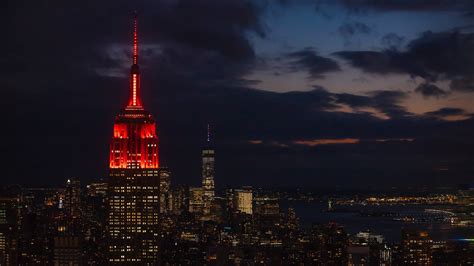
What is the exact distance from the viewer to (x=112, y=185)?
20219 millimetres

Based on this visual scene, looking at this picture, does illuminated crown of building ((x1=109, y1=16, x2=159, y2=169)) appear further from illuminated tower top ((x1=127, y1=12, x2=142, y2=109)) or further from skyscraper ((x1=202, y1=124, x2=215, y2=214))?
skyscraper ((x1=202, y1=124, x2=215, y2=214))

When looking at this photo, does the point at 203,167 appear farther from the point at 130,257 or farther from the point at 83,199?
the point at 130,257

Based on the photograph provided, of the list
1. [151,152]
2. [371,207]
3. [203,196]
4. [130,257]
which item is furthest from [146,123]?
[371,207]

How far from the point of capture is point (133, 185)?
20031 millimetres

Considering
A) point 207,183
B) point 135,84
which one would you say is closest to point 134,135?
point 135,84

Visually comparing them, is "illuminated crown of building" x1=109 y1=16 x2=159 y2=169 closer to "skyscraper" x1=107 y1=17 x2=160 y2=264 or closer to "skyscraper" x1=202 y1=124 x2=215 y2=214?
"skyscraper" x1=107 y1=17 x2=160 y2=264

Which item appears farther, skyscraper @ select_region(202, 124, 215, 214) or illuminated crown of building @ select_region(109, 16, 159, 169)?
skyscraper @ select_region(202, 124, 215, 214)

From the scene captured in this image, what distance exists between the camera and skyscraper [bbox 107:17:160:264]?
20156 mm

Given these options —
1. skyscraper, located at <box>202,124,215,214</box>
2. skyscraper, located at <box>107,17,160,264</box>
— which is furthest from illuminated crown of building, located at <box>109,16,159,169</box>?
skyscraper, located at <box>202,124,215,214</box>

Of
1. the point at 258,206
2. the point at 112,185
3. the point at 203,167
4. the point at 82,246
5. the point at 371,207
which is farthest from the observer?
the point at 371,207

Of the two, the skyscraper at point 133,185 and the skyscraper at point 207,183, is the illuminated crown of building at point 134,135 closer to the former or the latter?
the skyscraper at point 133,185

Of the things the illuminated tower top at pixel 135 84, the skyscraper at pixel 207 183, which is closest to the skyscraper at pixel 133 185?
the illuminated tower top at pixel 135 84

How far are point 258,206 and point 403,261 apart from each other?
2129cm

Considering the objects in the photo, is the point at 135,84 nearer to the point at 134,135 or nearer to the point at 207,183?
the point at 134,135
